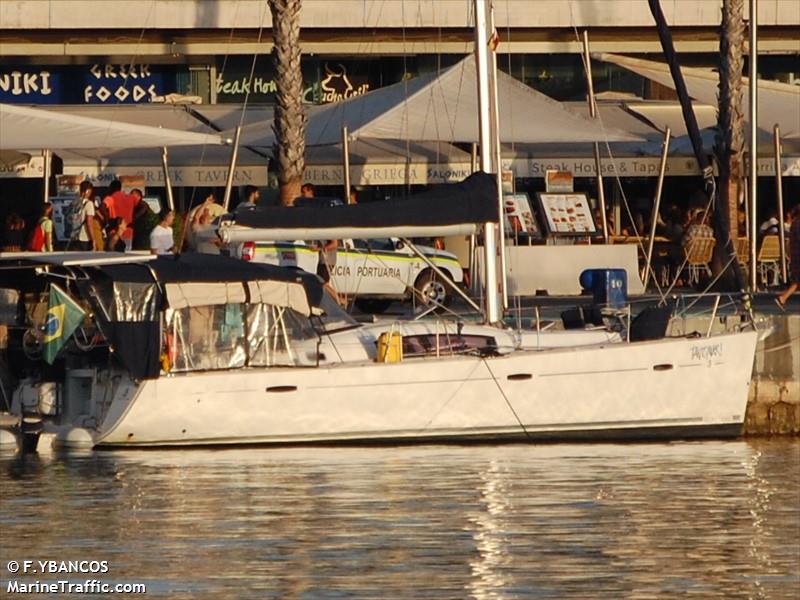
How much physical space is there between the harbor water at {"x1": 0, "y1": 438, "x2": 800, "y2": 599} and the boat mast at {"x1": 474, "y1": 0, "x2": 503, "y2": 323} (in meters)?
1.77

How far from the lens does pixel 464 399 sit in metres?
22.2

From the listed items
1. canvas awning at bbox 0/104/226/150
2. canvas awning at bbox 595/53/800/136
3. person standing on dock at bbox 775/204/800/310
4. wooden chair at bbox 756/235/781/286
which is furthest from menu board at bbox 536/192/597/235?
canvas awning at bbox 0/104/226/150

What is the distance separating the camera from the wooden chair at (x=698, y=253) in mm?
32062

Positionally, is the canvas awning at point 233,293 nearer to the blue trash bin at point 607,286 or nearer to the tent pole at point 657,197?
the blue trash bin at point 607,286

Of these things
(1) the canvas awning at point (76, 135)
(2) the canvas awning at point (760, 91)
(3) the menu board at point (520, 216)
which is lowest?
(3) the menu board at point (520, 216)

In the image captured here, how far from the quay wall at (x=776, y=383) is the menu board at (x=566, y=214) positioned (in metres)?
8.63

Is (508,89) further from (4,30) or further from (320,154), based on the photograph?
(4,30)

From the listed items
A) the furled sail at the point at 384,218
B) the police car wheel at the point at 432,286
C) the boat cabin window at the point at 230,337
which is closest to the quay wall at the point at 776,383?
the furled sail at the point at 384,218

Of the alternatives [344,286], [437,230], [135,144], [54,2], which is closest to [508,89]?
[344,286]

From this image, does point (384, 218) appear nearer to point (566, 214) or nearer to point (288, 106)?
point (288, 106)

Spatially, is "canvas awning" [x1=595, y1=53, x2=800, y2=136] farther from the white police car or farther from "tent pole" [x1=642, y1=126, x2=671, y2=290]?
the white police car

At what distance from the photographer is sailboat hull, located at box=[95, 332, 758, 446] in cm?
2167

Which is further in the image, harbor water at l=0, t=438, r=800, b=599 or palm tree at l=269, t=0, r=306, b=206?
palm tree at l=269, t=0, r=306, b=206

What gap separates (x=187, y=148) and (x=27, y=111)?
6696mm
